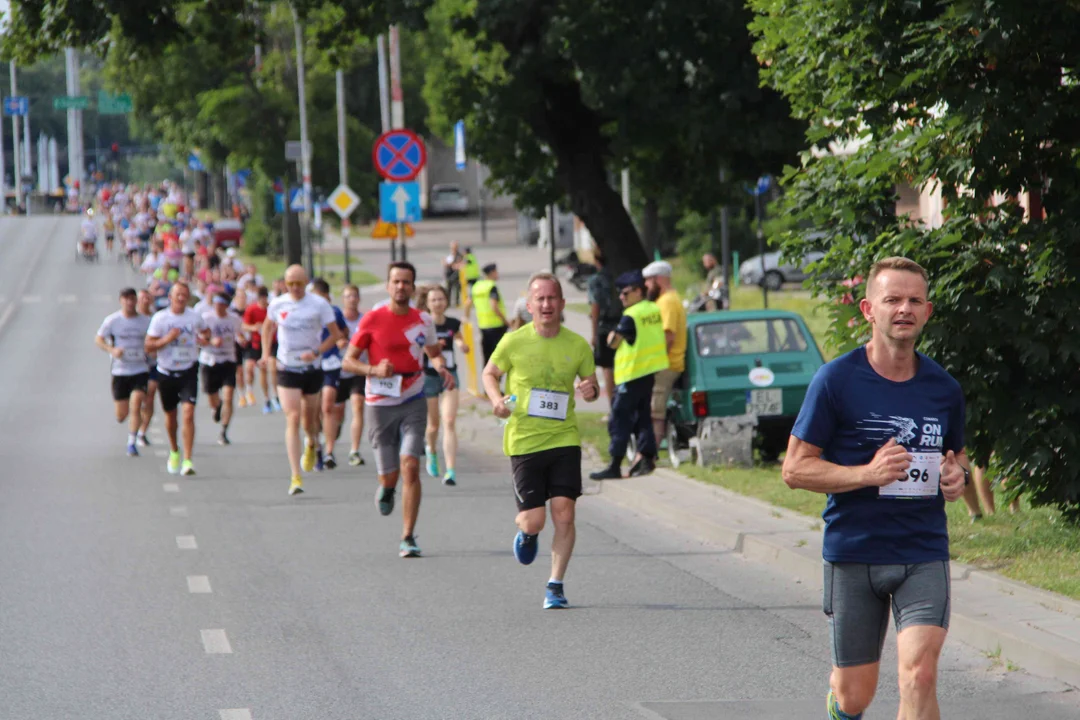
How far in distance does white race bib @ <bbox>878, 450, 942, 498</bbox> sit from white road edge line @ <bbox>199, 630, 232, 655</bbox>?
3.98 metres

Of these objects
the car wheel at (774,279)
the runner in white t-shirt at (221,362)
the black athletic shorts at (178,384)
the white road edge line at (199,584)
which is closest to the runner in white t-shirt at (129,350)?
the runner in white t-shirt at (221,362)

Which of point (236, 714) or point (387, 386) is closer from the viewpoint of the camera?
point (236, 714)

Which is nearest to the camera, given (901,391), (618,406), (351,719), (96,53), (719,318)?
(901,391)

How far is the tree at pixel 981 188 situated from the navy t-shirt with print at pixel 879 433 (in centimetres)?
433

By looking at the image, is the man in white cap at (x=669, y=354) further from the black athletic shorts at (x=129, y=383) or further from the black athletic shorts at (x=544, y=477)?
the black athletic shorts at (x=129, y=383)

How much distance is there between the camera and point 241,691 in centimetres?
724

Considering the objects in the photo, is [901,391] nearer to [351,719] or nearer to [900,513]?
[900,513]

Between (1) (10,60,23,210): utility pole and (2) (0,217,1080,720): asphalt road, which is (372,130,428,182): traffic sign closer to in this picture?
(2) (0,217,1080,720): asphalt road

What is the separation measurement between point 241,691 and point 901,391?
341cm

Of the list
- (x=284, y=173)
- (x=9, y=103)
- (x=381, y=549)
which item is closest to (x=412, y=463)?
(x=381, y=549)

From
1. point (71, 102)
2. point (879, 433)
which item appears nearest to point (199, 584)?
point (879, 433)

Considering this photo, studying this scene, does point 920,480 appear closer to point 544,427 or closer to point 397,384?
point 544,427

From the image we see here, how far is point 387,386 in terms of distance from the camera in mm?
11359

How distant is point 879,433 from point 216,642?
4.27m
